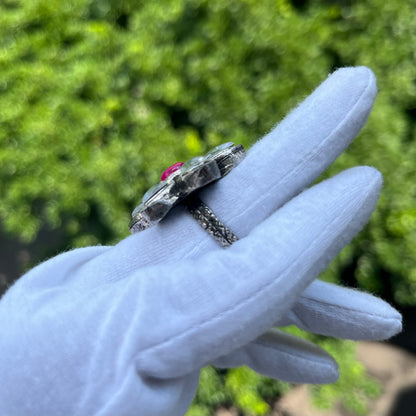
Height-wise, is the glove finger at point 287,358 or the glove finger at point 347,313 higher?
the glove finger at point 347,313

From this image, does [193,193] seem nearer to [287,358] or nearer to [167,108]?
[287,358]

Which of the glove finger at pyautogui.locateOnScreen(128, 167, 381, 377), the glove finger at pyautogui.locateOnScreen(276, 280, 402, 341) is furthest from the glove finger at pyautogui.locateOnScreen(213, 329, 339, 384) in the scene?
the glove finger at pyautogui.locateOnScreen(128, 167, 381, 377)

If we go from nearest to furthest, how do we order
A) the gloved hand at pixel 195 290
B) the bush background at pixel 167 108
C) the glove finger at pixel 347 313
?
the gloved hand at pixel 195 290 < the glove finger at pixel 347 313 < the bush background at pixel 167 108

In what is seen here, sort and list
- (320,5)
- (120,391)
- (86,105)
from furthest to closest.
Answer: (320,5)
(86,105)
(120,391)

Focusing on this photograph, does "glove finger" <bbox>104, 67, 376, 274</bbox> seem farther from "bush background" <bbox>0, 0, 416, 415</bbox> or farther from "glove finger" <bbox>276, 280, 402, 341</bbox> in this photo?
"bush background" <bbox>0, 0, 416, 415</bbox>

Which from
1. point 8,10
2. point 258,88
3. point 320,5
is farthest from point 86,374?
point 320,5

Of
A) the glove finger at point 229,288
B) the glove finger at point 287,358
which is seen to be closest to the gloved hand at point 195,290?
the glove finger at point 229,288

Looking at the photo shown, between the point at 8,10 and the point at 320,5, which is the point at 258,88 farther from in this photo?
the point at 8,10

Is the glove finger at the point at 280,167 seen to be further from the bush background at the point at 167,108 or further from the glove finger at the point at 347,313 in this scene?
the bush background at the point at 167,108
